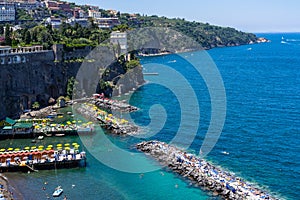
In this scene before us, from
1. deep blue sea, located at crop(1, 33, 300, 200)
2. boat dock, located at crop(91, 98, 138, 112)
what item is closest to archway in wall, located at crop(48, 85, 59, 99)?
boat dock, located at crop(91, 98, 138, 112)

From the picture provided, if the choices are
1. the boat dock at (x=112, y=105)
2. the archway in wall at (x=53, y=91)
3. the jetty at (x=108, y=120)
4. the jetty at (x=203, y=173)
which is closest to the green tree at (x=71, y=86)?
the archway in wall at (x=53, y=91)

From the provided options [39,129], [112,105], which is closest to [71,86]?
[112,105]

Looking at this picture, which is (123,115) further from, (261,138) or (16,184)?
(16,184)

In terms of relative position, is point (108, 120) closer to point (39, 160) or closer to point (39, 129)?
point (39, 129)

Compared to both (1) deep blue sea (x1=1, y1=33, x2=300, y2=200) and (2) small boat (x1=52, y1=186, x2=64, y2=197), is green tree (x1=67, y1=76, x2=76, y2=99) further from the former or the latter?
(2) small boat (x1=52, y1=186, x2=64, y2=197)

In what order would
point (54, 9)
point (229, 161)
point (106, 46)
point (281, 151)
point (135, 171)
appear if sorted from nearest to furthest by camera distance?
point (135, 171)
point (229, 161)
point (281, 151)
point (106, 46)
point (54, 9)

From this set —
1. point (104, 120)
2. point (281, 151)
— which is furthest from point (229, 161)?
point (104, 120)
